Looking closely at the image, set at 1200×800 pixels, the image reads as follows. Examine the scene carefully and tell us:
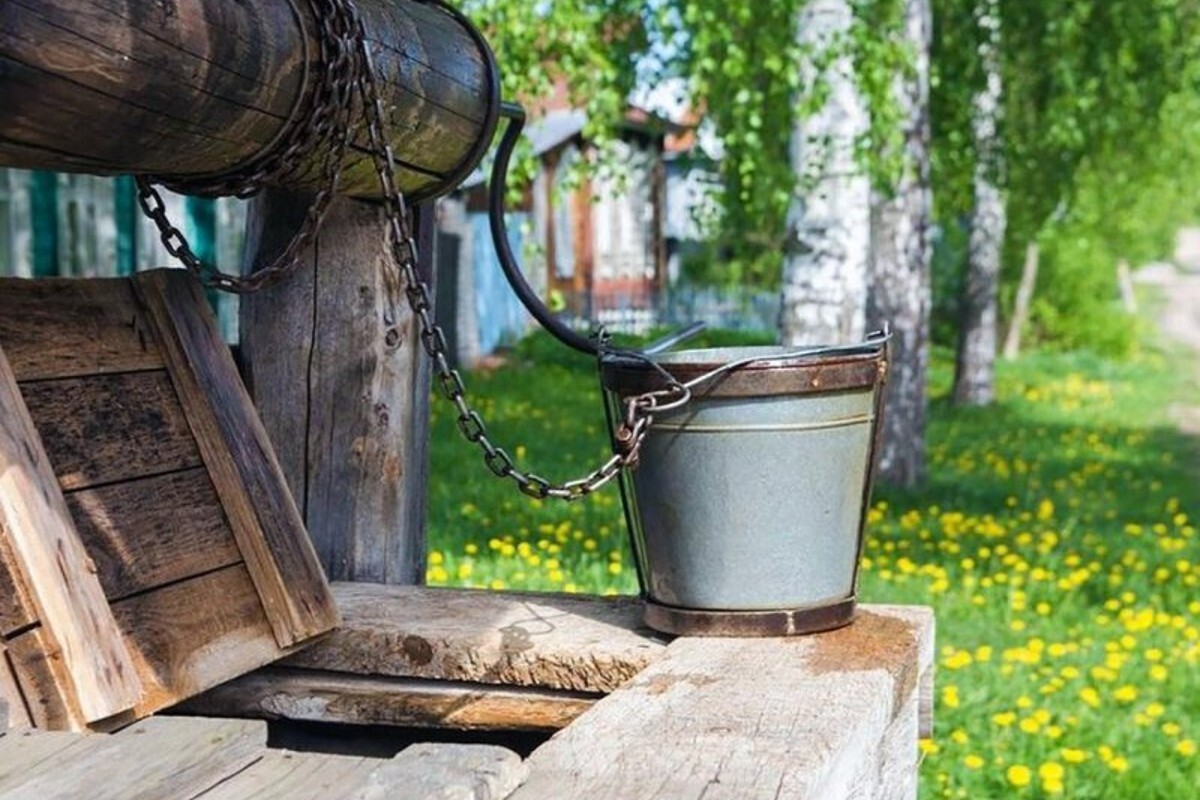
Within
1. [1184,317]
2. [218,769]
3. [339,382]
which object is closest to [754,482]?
[339,382]

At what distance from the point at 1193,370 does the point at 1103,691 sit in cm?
2018

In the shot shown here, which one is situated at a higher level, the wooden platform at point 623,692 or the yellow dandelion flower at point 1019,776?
the wooden platform at point 623,692

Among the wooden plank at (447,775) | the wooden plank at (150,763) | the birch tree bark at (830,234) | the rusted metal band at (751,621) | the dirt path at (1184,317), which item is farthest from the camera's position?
the dirt path at (1184,317)

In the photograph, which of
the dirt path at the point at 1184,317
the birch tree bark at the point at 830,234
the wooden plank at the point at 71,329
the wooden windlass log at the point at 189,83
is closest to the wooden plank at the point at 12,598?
the wooden plank at the point at 71,329

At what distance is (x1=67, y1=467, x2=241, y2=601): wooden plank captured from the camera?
2.80 m

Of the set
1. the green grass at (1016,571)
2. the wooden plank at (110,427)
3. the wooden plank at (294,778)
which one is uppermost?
the wooden plank at (110,427)

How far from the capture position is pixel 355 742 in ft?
11.1

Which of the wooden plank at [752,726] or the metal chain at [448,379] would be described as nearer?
the wooden plank at [752,726]

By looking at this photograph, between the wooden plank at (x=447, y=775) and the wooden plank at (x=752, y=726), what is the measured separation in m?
0.06

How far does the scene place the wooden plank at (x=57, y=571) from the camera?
254 centimetres

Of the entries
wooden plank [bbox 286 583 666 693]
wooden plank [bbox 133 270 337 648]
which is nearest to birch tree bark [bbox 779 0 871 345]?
wooden plank [bbox 286 583 666 693]

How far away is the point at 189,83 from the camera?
2.47m

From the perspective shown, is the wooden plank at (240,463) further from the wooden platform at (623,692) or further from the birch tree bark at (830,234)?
the birch tree bark at (830,234)

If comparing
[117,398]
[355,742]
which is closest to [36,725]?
[117,398]
